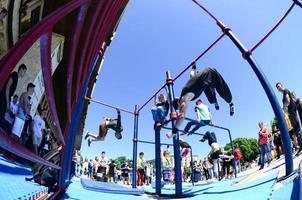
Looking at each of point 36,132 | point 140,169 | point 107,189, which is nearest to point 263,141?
point 140,169

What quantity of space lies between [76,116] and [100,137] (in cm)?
459

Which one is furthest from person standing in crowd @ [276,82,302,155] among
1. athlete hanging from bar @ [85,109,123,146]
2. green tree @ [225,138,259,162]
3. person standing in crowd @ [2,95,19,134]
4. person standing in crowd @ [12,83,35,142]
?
green tree @ [225,138,259,162]

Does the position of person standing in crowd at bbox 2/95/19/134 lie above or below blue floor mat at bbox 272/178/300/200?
above

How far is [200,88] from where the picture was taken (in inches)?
178

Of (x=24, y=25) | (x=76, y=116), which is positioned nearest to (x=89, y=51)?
(x=76, y=116)

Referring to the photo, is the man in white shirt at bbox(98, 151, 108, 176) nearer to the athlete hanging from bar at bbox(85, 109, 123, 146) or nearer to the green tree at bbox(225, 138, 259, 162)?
the athlete hanging from bar at bbox(85, 109, 123, 146)

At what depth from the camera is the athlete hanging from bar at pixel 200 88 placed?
4.42 metres

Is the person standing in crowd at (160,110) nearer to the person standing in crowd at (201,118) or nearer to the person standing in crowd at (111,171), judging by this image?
the person standing in crowd at (201,118)

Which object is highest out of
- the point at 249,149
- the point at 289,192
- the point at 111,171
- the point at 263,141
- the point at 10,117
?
the point at 249,149

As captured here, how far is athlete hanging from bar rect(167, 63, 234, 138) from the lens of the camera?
442cm

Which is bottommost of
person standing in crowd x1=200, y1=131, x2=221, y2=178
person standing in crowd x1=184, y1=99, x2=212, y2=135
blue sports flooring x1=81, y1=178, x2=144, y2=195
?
blue sports flooring x1=81, y1=178, x2=144, y2=195

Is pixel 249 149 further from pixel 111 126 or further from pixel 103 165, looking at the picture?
pixel 111 126

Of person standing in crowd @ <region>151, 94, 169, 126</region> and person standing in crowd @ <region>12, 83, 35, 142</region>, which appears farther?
person standing in crowd @ <region>151, 94, 169, 126</region>

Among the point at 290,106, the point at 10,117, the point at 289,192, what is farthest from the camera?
the point at 290,106
